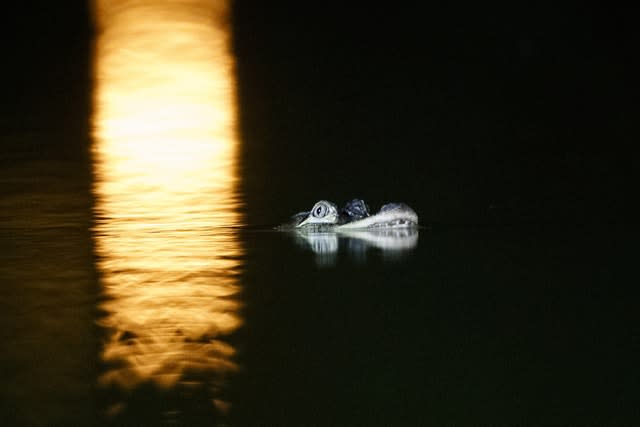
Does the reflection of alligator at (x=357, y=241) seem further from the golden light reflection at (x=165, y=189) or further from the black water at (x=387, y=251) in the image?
the golden light reflection at (x=165, y=189)

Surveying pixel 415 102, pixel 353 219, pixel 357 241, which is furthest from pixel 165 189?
pixel 415 102

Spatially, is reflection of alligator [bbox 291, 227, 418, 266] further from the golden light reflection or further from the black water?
the golden light reflection

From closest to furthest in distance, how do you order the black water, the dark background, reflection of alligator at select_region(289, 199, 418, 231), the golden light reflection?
the black water
the golden light reflection
reflection of alligator at select_region(289, 199, 418, 231)
the dark background

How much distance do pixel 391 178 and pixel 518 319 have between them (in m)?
3.78

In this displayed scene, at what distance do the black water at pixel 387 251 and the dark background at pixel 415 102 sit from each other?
0.04 meters

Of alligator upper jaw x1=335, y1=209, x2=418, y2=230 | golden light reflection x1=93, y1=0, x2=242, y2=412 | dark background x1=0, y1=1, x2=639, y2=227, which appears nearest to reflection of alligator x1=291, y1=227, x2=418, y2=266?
alligator upper jaw x1=335, y1=209, x2=418, y2=230

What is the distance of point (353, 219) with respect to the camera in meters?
5.21

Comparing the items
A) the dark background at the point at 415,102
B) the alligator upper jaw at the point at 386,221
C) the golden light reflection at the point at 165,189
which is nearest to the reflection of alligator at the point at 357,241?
the alligator upper jaw at the point at 386,221

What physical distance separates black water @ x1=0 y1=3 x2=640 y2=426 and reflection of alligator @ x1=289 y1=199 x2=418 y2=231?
0.17m

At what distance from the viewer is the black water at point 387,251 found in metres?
2.43

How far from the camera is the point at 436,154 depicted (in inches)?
305

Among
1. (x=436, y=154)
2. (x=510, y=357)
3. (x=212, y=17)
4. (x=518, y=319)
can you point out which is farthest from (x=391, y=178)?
(x=212, y=17)

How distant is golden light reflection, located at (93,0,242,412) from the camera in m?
2.89

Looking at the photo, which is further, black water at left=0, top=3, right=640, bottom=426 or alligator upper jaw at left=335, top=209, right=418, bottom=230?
alligator upper jaw at left=335, top=209, right=418, bottom=230
